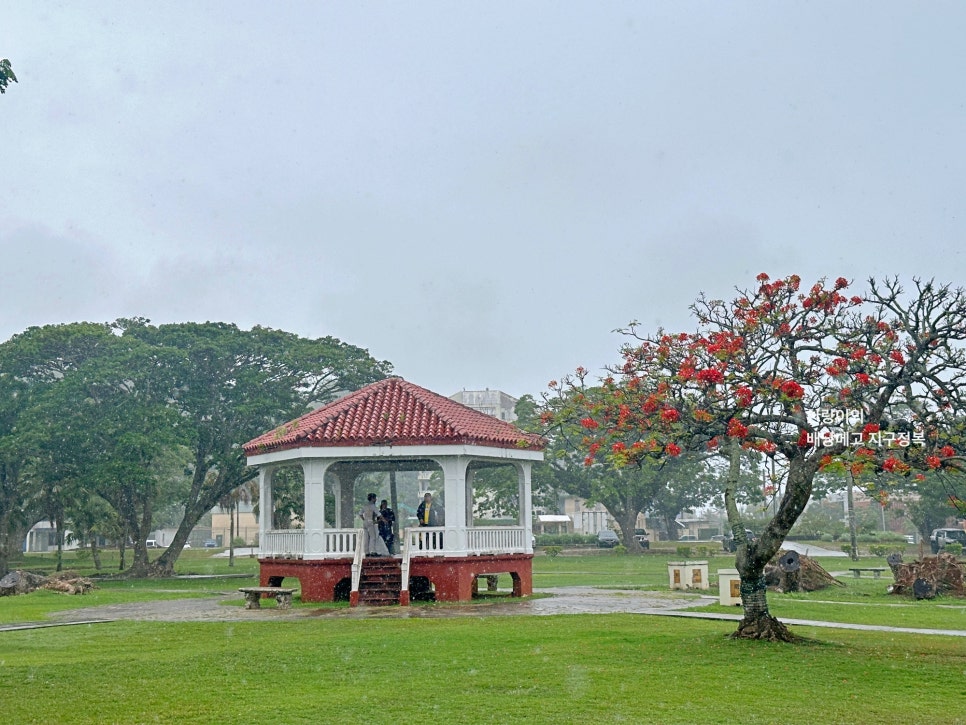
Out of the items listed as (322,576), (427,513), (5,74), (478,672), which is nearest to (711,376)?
(478,672)

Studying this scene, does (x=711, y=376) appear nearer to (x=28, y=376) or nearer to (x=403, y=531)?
(x=403, y=531)

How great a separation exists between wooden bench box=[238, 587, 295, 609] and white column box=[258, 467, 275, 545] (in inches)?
140

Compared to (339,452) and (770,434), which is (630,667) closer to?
(770,434)

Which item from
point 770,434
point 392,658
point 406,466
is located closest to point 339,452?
point 406,466

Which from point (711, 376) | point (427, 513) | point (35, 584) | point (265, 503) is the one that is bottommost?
point (35, 584)

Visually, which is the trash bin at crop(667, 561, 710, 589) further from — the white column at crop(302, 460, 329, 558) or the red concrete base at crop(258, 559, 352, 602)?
the white column at crop(302, 460, 329, 558)

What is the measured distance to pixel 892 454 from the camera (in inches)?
530

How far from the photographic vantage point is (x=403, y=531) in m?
26.0

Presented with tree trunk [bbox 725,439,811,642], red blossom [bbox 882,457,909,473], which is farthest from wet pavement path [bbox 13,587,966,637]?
red blossom [bbox 882,457,909,473]

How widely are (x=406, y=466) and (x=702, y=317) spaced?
15.9 meters

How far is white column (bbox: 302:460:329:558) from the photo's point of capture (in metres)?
25.1

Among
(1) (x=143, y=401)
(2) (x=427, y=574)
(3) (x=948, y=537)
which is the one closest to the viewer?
(2) (x=427, y=574)

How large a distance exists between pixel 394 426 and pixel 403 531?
2.66m

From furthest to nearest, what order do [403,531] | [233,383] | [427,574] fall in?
[233,383] → [403,531] → [427,574]
